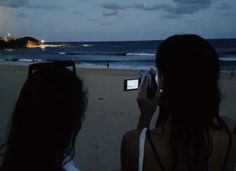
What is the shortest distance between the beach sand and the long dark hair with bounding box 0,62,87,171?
6.57 ft

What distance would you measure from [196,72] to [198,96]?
4.0 inches

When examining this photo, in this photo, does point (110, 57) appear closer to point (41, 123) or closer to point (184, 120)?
point (184, 120)

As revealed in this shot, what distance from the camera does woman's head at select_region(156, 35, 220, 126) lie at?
159cm

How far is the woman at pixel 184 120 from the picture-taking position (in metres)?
1.59

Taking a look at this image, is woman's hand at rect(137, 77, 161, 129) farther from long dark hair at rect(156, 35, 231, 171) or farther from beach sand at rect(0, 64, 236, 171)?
beach sand at rect(0, 64, 236, 171)

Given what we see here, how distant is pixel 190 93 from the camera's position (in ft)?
5.25

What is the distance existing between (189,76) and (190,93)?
72mm

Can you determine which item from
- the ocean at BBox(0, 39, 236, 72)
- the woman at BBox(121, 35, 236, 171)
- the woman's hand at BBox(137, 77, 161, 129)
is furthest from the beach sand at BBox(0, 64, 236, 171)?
the ocean at BBox(0, 39, 236, 72)

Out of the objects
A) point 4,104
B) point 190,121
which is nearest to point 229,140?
point 190,121

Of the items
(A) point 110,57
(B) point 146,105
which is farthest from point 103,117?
(A) point 110,57

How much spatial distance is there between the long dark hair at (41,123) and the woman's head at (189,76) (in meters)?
0.42

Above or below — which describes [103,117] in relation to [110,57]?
above

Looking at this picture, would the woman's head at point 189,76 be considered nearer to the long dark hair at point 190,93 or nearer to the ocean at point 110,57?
the long dark hair at point 190,93

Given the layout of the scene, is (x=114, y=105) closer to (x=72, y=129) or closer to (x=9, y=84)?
(x=9, y=84)
